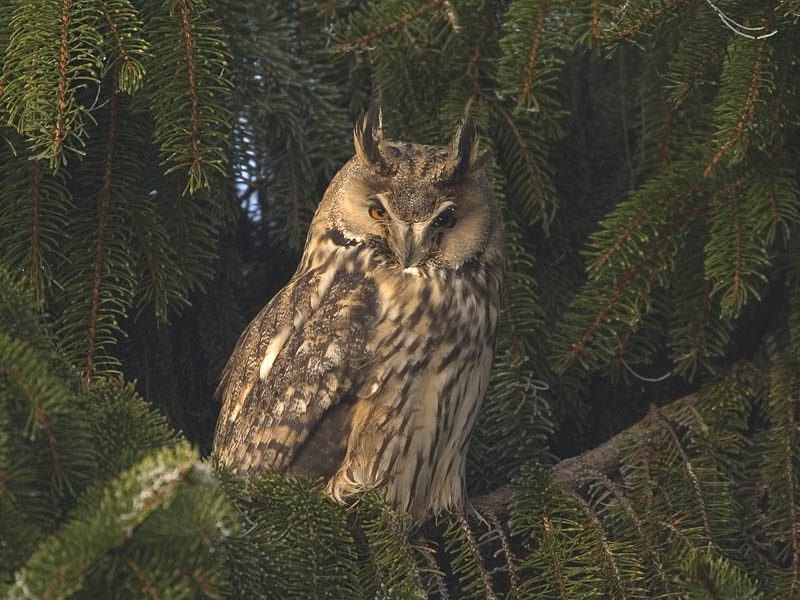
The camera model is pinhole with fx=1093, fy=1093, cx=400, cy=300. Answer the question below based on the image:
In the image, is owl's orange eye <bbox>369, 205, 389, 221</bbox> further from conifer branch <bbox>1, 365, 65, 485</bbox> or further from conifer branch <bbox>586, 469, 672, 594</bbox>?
conifer branch <bbox>1, 365, 65, 485</bbox>

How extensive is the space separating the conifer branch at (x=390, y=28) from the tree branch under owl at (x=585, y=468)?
1183 mm

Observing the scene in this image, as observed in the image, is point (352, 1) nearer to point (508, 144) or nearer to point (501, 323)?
point (508, 144)

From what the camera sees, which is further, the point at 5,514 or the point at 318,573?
the point at 318,573

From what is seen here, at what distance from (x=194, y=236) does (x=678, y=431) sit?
4.30 feet

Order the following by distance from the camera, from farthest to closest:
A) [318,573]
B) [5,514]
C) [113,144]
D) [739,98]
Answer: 1. [113,144]
2. [739,98]
3. [318,573]
4. [5,514]

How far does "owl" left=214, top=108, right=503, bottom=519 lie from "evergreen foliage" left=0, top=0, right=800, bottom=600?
0.52 ft

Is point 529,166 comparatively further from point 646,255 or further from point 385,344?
point 385,344

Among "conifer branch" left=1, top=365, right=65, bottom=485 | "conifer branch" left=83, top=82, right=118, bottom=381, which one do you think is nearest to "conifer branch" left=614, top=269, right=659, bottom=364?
"conifer branch" left=83, top=82, right=118, bottom=381

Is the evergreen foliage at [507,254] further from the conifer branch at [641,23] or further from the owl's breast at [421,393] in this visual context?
the owl's breast at [421,393]

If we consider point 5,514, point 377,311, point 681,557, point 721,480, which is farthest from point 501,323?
point 5,514

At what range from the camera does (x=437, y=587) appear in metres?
2.29

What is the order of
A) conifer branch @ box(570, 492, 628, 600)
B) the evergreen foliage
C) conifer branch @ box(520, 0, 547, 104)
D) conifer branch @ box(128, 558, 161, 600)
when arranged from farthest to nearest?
conifer branch @ box(520, 0, 547, 104)
conifer branch @ box(570, 492, 628, 600)
the evergreen foliage
conifer branch @ box(128, 558, 161, 600)

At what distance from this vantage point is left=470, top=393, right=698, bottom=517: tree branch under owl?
266 cm

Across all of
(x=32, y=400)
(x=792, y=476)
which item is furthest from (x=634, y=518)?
(x=32, y=400)
